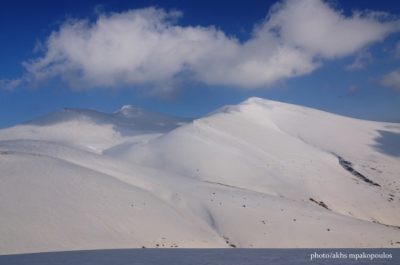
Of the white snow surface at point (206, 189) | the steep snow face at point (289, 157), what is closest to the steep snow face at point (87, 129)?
the white snow surface at point (206, 189)

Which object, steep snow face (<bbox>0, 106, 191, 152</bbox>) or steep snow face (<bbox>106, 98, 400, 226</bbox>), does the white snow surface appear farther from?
steep snow face (<bbox>0, 106, 191, 152</bbox>)

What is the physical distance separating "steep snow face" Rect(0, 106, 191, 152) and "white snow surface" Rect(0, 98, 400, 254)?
0.42m

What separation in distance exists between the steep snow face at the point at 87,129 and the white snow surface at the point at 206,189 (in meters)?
0.42

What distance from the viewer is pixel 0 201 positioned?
17453 millimetres

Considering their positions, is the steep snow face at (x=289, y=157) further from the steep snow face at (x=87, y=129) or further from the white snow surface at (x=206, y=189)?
the steep snow face at (x=87, y=129)

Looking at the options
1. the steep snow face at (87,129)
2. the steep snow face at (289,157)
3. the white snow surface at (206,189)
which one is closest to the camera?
the white snow surface at (206,189)

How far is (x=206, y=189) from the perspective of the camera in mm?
26578

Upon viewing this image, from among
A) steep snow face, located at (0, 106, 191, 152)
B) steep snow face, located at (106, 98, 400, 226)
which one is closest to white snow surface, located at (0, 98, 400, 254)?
steep snow face, located at (106, 98, 400, 226)

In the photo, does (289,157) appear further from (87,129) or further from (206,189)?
(87,129)

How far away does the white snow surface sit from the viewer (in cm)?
1784

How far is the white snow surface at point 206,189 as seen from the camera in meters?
17.8

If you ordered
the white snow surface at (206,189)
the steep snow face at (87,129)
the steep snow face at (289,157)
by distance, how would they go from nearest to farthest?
the white snow surface at (206,189)
the steep snow face at (289,157)
the steep snow face at (87,129)

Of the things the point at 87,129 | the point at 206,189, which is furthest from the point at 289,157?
the point at 87,129

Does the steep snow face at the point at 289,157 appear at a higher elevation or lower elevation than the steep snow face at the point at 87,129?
lower
